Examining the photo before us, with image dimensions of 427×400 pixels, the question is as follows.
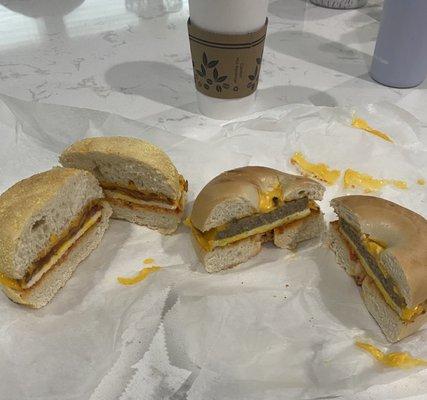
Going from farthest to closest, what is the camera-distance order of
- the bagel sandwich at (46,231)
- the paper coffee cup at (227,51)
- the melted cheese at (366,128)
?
the melted cheese at (366,128), the paper coffee cup at (227,51), the bagel sandwich at (46,231)

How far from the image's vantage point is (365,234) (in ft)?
5.22

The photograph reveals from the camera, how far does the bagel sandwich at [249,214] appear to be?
5.41 ft

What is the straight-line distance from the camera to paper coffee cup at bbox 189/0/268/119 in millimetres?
1938

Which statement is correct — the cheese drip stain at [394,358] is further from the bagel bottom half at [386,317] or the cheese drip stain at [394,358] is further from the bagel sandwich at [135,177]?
the bagel sandwich at [135,177]

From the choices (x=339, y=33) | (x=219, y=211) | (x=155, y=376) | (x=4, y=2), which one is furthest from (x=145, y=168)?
(x=4, y=2)

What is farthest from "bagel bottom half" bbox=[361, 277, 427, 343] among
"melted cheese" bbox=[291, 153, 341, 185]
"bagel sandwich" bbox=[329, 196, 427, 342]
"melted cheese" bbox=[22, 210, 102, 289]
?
"melted cheese" bbox=[22, 210, 102, 289]

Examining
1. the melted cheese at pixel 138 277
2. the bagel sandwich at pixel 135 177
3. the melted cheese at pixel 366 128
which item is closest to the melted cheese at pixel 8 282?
the melted cheese at pixel 138 277

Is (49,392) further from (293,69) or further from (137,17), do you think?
(137,17)

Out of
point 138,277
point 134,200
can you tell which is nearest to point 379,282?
point 138,277

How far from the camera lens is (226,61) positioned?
2090 millimetres

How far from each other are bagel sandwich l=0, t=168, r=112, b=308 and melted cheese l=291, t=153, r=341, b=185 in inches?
32.6

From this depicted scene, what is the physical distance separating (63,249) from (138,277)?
0.90 ft

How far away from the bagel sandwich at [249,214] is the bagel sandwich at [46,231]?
395mm

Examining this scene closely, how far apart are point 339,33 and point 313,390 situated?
2374 mm
